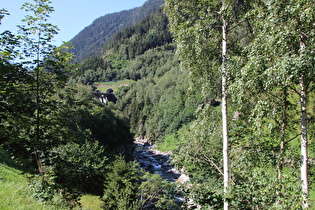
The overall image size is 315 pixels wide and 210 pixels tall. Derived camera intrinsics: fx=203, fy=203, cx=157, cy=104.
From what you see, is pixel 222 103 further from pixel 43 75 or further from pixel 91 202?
pixel 91 202

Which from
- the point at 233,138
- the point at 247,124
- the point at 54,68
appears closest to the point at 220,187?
the point at 233,138

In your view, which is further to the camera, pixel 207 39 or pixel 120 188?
pixel 120 188

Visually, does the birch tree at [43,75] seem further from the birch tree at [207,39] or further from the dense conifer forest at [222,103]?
the birch tree at [207,39]

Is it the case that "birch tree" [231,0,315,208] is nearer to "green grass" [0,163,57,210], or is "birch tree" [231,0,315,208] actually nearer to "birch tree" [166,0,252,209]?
"birch tree" [166,0,252,209]

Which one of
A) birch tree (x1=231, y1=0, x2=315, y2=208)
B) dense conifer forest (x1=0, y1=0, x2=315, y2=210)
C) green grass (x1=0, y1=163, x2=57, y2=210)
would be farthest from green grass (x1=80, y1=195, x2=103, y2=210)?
birch tree (x1=231, y1=0, x2=315, y2=208)

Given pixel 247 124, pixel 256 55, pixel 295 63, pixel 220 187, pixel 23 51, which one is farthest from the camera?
pixel 247 124

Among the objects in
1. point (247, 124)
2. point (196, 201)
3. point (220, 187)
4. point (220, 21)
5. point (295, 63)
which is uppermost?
point (220, 21)

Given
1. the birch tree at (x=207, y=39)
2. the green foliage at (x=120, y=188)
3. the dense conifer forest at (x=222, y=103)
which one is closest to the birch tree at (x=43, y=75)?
the dense conifer forest at (x=222, y=103)

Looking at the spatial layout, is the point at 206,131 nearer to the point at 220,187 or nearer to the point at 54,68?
the point at 220,187

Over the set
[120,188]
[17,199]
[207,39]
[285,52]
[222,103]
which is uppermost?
[207,39]

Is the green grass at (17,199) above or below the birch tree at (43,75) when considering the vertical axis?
below

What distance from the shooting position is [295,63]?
595cm

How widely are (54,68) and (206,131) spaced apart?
6.98 metres

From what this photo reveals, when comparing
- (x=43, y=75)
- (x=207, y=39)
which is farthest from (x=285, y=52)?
(x=43, y=75)
